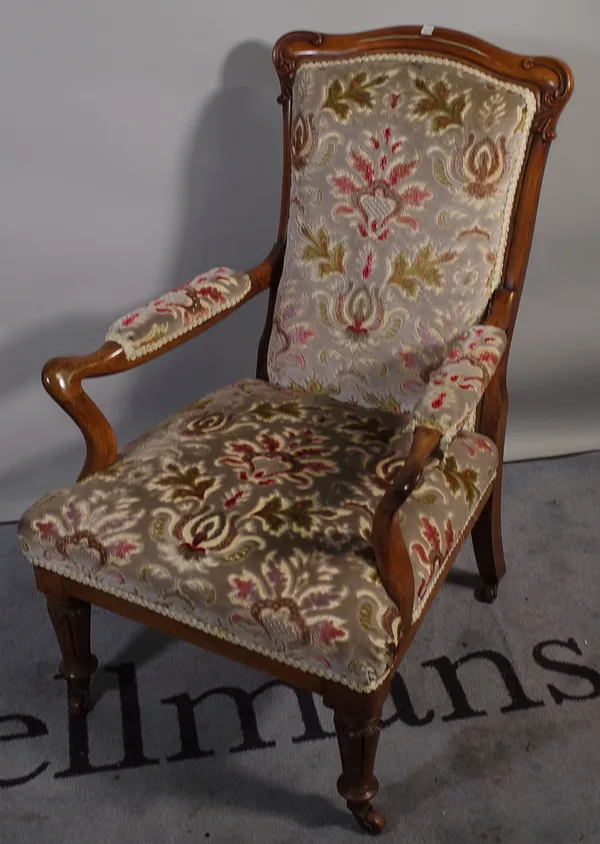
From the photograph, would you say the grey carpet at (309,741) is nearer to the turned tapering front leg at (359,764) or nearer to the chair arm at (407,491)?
the turned tapering front leg at (359,764)

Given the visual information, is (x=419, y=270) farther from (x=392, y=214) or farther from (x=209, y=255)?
(x=209, y=255)

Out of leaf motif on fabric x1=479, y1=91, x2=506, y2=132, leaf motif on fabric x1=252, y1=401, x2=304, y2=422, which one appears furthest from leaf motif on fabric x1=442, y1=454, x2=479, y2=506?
leaf motif on fabric x1=479, y1=91, x2=506, y2=132

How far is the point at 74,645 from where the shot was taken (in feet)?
4.18

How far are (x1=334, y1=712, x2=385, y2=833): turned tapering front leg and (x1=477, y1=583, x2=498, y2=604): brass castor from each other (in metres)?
0.53

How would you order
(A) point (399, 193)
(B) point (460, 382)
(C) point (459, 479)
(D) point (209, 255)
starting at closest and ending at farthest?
1. (B) point (460, 382)
2. (C) point (459, 479)
3. (A) point (399, 193)
4. (D) point (209, 255)

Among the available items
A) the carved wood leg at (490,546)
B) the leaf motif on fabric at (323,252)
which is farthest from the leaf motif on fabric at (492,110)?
the carved wood leg at (490,546)

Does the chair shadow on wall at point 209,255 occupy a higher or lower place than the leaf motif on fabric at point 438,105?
lower

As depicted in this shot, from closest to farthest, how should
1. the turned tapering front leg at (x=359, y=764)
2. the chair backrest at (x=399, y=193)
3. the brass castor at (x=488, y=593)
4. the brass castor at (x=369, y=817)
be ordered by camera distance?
the turned tapering front leg at (x=359, y=764) → the brass castor at (x=369, y=817) → the chair backrest at (x=399, y=193) → the brass castor at (x=488, y=593)

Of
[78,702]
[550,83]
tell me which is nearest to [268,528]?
[78,702]

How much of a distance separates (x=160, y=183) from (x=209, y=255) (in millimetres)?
179

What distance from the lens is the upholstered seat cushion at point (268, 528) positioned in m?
0.99

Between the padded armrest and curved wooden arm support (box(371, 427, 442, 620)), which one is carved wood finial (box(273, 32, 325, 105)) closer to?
the padded armrest

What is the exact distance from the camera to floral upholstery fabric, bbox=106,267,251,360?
3.93 ft

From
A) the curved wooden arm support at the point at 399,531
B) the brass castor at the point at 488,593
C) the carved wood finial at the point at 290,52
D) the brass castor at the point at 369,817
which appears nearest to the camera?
the curved wooden arm support at the point at 399,531
